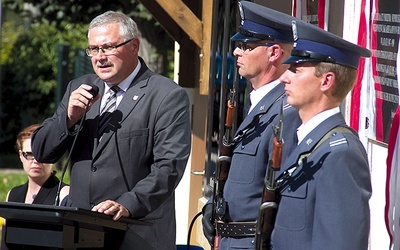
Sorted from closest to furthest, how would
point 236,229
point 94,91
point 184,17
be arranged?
1. point 236,229
2. point 94,91
3. point 184,17

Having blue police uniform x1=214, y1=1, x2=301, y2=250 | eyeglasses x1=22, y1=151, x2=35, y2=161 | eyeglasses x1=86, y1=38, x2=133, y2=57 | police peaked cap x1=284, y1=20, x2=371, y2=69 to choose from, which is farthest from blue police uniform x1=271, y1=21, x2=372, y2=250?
eyeglasses x1=22, y1=151, x2=35, y2=161

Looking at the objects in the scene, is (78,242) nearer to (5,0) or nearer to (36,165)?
(36,165)

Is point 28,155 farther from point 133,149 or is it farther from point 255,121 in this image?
point 255,121

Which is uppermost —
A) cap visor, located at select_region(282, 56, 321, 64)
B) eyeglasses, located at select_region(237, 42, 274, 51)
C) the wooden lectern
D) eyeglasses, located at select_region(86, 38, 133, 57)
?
eyeglasses, located at select_region(86, 38, 133, 57)

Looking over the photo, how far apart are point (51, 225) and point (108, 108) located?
99 centimetres

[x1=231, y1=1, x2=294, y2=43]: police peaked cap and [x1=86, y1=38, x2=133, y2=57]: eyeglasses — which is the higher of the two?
[x1=231, y1=1, x2=294, y2=43]: police peaked cap

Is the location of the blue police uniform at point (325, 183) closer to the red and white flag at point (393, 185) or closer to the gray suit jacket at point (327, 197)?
the gray suit jacket at point (327, 197)

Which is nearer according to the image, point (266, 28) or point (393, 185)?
point (393, 185)

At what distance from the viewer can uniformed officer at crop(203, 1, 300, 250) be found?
4.00 m

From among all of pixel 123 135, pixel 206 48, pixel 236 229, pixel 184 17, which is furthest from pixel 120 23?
pixel 206 48

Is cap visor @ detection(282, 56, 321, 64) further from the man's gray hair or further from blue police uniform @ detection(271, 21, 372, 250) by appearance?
the man's gray hair

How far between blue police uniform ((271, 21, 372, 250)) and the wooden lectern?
741 mm

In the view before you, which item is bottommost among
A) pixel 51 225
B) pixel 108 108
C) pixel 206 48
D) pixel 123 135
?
Answer: pixel 51 225

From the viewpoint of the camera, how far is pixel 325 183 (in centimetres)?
329
